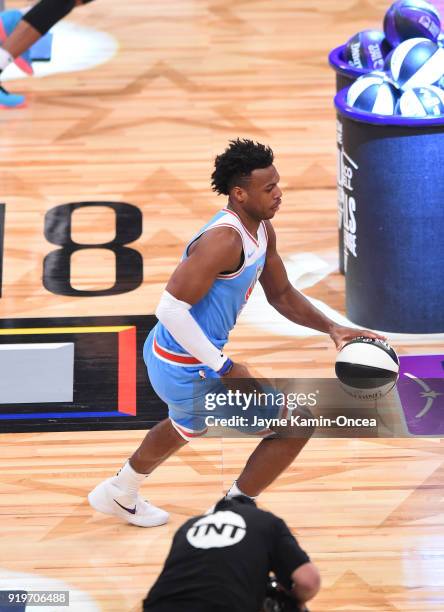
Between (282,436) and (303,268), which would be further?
(303,268)

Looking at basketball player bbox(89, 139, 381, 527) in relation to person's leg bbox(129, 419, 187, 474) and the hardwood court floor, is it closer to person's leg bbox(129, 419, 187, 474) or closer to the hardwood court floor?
person's leg bbox(129, 419, 187, 474)

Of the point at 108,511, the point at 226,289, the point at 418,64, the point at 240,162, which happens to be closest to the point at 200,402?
the point at 226,289

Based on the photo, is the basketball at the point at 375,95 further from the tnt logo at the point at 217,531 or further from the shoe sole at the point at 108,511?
the tnt logo at the point at 217,531

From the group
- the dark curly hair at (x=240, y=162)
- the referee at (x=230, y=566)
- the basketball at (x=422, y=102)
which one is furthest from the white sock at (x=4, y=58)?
the referee at (x=230, y=566)

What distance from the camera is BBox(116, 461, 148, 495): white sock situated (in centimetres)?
448

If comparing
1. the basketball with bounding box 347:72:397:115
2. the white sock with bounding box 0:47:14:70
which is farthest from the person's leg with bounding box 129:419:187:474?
the white sock with bounding box 0:47:14:70

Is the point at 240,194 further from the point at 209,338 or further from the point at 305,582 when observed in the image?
the point at 305,582

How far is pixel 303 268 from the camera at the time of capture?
6.61 metres

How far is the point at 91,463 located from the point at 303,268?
2.07 m

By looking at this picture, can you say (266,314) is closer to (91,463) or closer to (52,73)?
(91,463)

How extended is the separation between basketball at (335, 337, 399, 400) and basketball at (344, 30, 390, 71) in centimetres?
209

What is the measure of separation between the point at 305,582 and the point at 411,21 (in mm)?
3507

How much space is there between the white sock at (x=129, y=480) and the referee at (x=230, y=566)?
3.84 ft

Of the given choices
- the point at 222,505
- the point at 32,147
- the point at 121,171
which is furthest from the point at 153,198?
the point at 222,505
